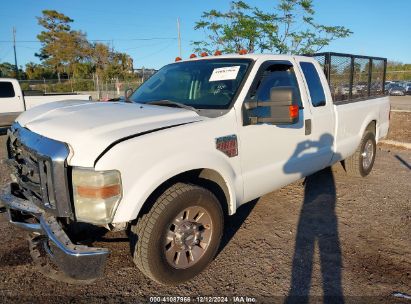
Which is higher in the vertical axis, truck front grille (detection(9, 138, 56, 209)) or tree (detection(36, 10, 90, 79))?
tree (detection(36, 10, 90, 79))

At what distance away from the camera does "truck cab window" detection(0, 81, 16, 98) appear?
1173 cm

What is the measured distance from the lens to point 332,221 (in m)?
4.22

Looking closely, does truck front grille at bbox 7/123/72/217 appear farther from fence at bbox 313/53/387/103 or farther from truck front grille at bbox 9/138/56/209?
fence at bbox 313/53/387/103

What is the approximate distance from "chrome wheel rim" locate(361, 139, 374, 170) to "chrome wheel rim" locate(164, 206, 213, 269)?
3666 millimetres

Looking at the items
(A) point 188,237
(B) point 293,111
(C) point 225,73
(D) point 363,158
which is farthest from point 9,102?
(B) point 293,111

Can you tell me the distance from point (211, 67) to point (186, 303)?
2327 mm

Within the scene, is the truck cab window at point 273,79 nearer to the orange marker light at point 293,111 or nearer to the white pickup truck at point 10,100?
the orange marker light at point 293,111

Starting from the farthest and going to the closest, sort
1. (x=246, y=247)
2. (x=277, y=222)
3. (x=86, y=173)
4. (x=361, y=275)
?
(x=277, y=222), (x=246, y=247), (x=361, y=275), (x=86, y=173)

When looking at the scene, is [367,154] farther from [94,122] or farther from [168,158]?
[94,122]

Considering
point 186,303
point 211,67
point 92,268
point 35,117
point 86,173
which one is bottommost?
point 186,303

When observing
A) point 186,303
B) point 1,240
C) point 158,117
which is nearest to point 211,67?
point 158,117

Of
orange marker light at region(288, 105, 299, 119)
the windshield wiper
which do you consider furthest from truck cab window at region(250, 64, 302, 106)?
the windshield wiper

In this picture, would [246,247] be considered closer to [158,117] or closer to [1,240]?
[158,117]

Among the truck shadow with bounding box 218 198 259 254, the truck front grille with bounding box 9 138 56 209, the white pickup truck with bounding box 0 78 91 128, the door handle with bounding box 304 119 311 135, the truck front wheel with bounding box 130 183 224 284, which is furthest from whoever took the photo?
the white pickup truck with bounding box 0 78 91 128
